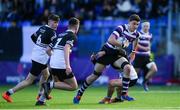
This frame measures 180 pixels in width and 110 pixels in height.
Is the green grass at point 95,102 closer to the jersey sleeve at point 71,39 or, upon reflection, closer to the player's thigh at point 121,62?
the player's thigh at point 121,62

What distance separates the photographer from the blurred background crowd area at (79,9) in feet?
93.7

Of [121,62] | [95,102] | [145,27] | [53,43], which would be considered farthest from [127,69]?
[145,27]

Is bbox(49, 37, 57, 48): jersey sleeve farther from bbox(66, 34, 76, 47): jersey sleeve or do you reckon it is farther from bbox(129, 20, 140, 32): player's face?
bbox(129, 20, 140, 32): player's face

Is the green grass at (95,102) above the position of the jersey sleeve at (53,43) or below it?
below

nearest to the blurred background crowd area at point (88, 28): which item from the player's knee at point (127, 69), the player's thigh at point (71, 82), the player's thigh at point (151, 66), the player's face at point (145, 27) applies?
the player's thigh at point (151, 66)

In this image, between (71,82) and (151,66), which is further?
(151,66)

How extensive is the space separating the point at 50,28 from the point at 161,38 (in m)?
11.4

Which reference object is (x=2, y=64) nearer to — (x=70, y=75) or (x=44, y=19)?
(x=44, y=19)

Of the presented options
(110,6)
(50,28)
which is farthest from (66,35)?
(110,6)

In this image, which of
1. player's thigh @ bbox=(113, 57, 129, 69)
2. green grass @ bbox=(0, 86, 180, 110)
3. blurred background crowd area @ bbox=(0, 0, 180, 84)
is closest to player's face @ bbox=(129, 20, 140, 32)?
player's thigh @ bbox=(113, 57, 129, 69)

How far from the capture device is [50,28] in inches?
644

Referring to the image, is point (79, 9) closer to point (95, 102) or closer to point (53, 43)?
point (95, 102)

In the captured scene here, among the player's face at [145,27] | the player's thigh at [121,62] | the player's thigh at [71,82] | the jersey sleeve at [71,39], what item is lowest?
the player's thigh at [71,82]

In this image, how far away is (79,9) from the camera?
2941 cm
